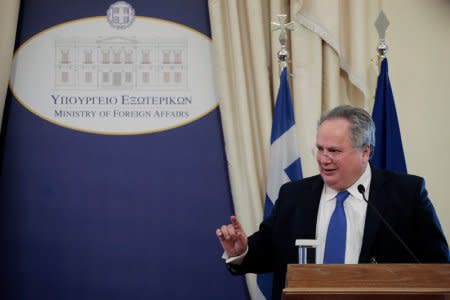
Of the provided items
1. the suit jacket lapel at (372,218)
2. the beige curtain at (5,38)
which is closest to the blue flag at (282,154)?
the suit jacket lapel at (372,218)

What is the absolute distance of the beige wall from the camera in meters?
4.47

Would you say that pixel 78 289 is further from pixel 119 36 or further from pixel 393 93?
pixel 393 93

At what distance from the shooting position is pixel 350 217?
3133mm

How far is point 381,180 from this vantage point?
318 cm

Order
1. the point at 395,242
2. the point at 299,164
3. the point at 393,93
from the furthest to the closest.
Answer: the point at 393,93
the point at 299,164
the point at 395,242

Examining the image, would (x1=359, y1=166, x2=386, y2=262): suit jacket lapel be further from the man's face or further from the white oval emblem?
the white oval emblem

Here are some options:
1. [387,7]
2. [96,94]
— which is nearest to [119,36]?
[96,94]

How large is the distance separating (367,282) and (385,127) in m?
2.23

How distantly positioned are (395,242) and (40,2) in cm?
286

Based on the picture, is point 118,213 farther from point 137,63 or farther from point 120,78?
point 137,63

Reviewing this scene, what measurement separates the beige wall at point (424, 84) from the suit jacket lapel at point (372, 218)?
4.59 ft

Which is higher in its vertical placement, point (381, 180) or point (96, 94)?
point (96, 94)

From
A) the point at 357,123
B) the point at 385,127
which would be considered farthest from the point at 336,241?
the point at 385,127

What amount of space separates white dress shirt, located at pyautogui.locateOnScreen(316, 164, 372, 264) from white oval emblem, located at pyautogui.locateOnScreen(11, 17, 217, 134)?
1561 mm
